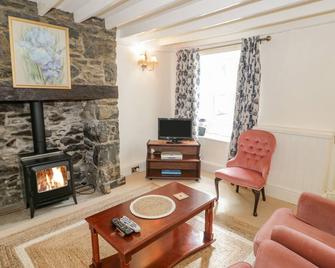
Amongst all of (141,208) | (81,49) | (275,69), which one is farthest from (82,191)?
(275,69)

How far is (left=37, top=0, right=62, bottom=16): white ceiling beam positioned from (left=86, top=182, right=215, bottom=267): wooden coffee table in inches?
81.5

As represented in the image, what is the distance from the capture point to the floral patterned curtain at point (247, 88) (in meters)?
3.24

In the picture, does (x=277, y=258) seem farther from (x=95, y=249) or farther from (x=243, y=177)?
(x=243, y=177)

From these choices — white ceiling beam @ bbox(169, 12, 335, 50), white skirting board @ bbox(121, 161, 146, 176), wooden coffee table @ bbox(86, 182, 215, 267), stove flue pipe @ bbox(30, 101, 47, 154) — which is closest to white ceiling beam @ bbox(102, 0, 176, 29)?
stove flue pipe @ bbox(30, 101, 47, 154)

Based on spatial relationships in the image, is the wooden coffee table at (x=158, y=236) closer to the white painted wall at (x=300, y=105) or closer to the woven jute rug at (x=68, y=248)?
the woven jute rug at (x=68, y=248)

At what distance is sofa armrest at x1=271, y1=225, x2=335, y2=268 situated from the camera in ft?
4.11

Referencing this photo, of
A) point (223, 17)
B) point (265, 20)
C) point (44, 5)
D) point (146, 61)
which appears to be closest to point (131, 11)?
point (44, 5)

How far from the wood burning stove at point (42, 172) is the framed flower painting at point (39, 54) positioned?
347 millimetres

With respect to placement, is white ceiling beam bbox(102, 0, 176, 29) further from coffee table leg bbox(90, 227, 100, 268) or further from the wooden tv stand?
coffee table leg bbox(90, 227, 100, 268)

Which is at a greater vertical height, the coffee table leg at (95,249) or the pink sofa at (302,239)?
the pink sofa at (302,239)

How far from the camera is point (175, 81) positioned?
4508 mm

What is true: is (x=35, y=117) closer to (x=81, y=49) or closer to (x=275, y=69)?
(x=81, y=49)

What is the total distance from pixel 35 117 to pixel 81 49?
1.01 metres

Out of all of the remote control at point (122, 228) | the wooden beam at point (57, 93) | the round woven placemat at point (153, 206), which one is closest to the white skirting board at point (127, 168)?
the wooden beam at point (57, 93)
